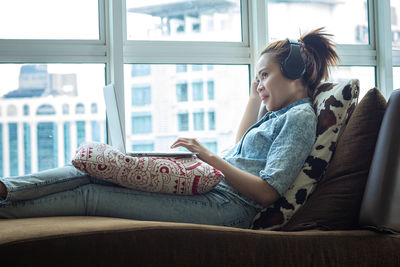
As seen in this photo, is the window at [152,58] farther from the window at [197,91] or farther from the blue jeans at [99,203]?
the blue jeans at [99,203]

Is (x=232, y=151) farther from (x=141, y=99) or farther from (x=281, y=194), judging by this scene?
(x=141, y=99)

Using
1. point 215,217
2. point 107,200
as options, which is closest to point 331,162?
point 215,217

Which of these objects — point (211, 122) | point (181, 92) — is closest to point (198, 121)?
point (211, 122)

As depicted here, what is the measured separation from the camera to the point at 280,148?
1389 millimetres

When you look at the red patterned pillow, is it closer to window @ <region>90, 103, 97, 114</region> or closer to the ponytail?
the ponytail

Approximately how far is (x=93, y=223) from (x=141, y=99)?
1286 mm

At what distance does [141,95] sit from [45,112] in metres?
0.50

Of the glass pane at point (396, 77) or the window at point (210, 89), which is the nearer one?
the window at point (210, 89)

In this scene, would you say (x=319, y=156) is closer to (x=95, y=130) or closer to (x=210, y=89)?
(x=210, y=89)

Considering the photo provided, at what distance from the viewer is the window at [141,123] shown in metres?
2.31

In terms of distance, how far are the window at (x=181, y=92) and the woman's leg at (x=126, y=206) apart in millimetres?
1103

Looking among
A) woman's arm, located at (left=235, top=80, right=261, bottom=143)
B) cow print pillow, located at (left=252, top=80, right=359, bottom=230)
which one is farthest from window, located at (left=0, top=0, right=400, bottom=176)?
cow print pillow, located at (left=252, top=80, right=359, bottom=230)

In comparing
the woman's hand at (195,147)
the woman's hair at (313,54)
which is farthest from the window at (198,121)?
the woman's hand at (195,147)

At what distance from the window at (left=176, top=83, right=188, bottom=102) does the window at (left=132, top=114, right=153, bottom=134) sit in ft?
0.64
